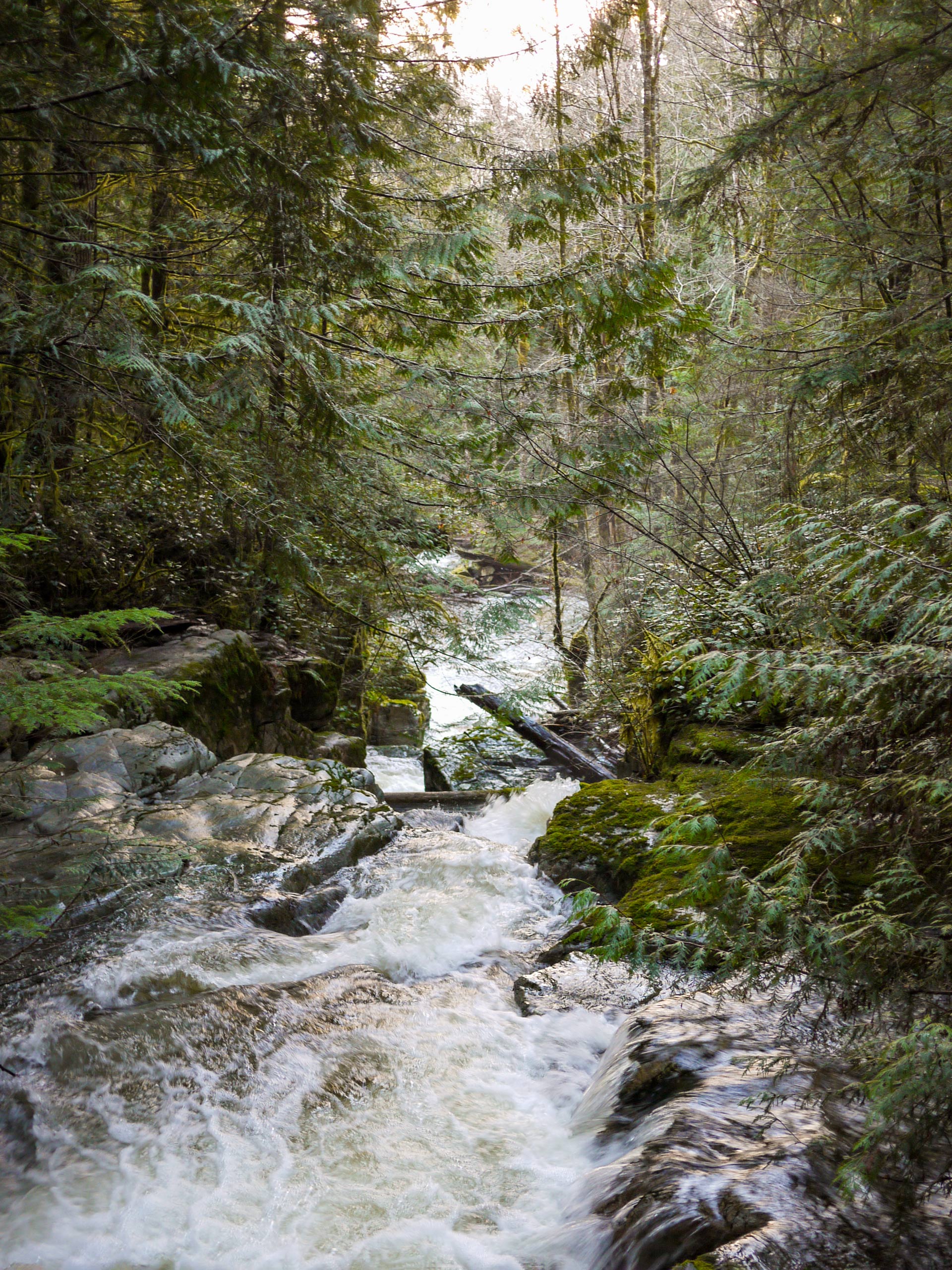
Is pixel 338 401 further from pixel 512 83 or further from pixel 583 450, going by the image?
pixel 512 83

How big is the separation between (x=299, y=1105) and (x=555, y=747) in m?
6.38

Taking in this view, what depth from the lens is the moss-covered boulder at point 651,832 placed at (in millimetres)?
4625

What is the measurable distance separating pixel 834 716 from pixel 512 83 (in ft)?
33.4

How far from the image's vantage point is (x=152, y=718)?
711 centimetres

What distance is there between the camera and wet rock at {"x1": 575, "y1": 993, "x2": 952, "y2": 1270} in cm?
230

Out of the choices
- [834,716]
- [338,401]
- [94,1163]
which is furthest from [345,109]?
[94,1163]

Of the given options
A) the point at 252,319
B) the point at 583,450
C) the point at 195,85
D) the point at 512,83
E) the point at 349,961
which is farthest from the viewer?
the point at 512,83

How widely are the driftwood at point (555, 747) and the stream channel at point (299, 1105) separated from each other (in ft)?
13.0

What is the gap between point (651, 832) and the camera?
5910mm

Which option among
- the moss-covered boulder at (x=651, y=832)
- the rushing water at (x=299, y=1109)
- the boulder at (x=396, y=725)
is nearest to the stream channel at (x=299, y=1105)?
the rushing water at (x=299, y=1109)

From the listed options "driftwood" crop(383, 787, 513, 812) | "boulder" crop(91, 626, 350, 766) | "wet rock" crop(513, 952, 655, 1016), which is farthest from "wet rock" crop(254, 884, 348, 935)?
"driftwood" crop(383, 787, 513, 812)

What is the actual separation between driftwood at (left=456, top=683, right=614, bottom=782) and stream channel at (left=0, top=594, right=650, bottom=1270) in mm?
3952

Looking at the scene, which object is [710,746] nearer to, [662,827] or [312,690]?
[662,827]

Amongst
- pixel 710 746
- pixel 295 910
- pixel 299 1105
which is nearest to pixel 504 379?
pixel 710 746
